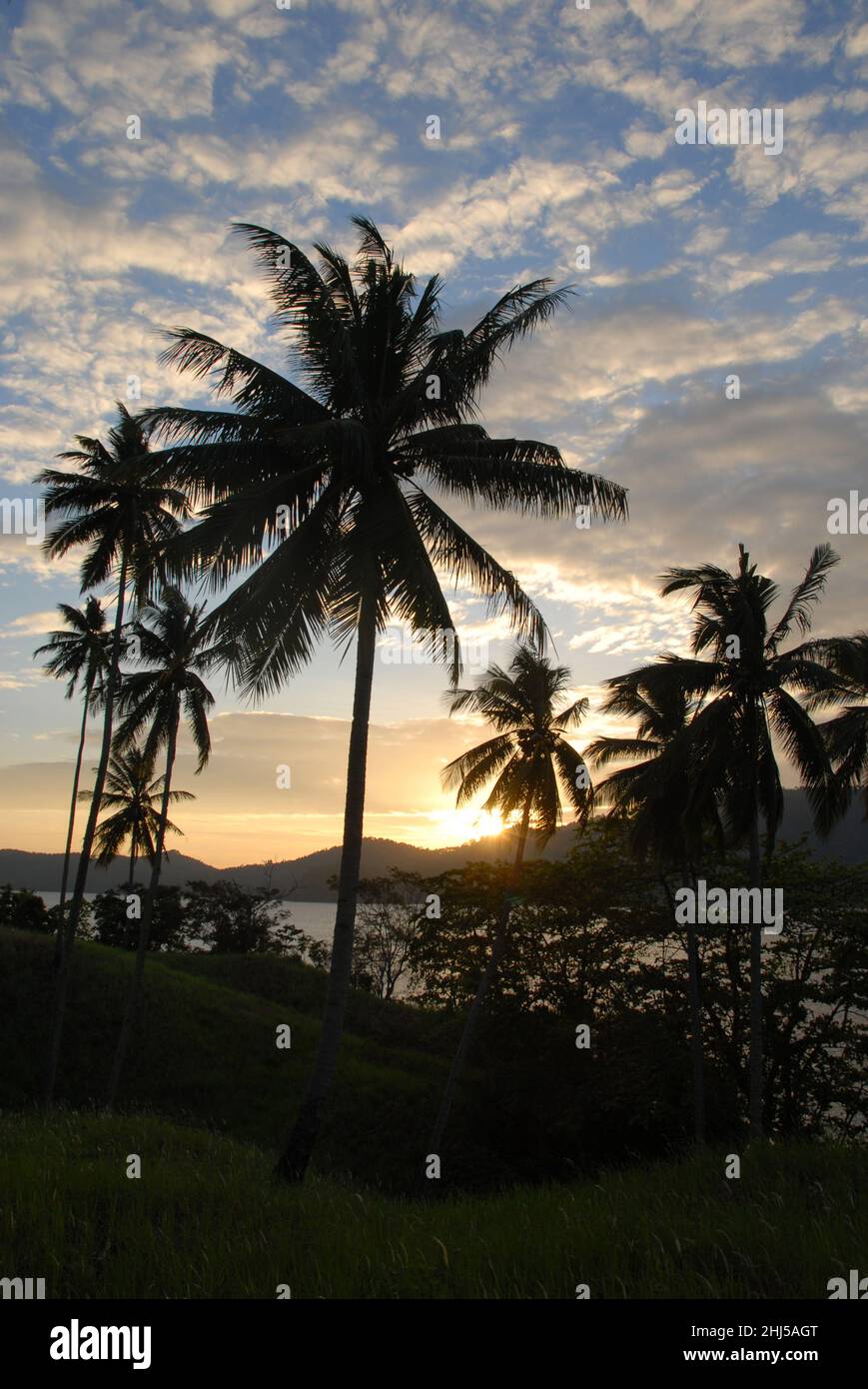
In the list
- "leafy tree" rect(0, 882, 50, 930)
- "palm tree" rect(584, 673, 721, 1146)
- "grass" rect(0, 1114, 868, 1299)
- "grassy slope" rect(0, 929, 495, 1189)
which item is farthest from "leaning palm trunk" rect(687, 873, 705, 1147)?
"leafy tree" rect(0, 882, 50, 930)

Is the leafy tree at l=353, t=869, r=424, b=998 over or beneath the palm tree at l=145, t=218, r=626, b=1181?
beneath

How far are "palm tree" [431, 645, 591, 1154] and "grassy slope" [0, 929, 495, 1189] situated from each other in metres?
4.10

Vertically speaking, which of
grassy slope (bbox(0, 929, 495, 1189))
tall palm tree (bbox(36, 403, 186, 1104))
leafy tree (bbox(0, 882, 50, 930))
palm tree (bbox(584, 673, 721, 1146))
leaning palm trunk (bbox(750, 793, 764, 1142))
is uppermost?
tall palm tree (bbox(36, 403, 186, 1104))

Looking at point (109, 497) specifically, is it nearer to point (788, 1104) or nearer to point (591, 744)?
point (591, 744)

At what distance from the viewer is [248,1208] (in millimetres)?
7730

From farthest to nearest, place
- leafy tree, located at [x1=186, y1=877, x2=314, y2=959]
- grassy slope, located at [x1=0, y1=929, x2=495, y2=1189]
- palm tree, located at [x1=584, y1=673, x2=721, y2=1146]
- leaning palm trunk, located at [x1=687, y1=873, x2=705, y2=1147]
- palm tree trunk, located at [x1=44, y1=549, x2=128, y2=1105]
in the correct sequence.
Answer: leafy tree, located at [x1=186, y1=877, x2=314, y2=959]
grassy slope, located at [x1=0, y1=929, x2=495, y2=1189]
palm tree trunk, located at [x1=44, y1=549, x2=128, y2=1105]
leaning palm trunk, located at [x1=687, y1=873, x2=705, y2=1147]
palm tree, located at [x1=584, y1=673, x2=721, y2=1146]

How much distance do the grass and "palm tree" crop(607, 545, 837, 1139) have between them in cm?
1110

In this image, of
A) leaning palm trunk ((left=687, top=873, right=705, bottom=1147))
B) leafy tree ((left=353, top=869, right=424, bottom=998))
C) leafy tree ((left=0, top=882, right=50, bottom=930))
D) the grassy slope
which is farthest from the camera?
leafy tree ((left=353, top=869, right=424, bottom=998))

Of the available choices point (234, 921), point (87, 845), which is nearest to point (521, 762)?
point (87, 845)

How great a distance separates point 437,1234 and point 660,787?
548 inches

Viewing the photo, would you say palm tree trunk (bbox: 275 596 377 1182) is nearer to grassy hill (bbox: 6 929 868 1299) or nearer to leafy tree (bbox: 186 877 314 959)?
grassy hill (bbox: 6 929 868 1299)

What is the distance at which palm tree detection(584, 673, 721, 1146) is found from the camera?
19.9 m

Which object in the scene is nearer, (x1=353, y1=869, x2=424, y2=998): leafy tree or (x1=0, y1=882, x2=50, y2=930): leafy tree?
(x1=0, y1=882, x2=50, y2=930): leafy tree
